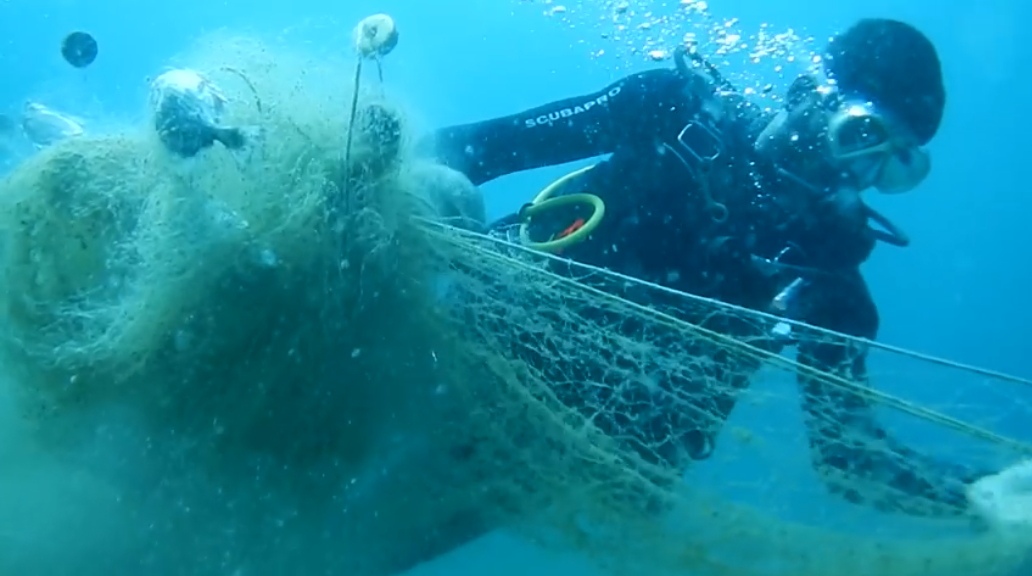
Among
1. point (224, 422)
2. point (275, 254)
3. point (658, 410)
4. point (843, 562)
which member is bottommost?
point (843, 562)

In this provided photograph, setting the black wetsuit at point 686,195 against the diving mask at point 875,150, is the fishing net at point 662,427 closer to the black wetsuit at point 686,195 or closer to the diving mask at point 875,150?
the black wetsuit at point 686,195

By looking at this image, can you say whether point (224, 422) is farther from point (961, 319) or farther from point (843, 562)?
point (961, 319)

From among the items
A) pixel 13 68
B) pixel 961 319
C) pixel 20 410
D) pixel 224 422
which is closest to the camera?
pixel 224 422

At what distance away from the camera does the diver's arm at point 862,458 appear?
3070mm

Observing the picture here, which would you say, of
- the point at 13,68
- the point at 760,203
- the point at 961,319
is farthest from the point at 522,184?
the point at 961,319

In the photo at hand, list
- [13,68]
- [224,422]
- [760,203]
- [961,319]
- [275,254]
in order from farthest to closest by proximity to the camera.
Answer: [961,319] → [13,68] → [760,203] → [224,422] → [275,254]

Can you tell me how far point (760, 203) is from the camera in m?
4.04

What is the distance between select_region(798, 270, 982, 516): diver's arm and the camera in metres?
3.07

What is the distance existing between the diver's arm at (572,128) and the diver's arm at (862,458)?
1496mm

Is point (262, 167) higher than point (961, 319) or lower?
lower

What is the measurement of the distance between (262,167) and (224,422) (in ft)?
2.84

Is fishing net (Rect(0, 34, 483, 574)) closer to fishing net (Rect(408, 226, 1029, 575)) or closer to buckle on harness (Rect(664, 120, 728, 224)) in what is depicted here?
fishing net (Rect(408, 226, 1029, 575))

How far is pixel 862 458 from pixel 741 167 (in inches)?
61.1

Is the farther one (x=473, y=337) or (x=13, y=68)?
(x=13, y=68)
